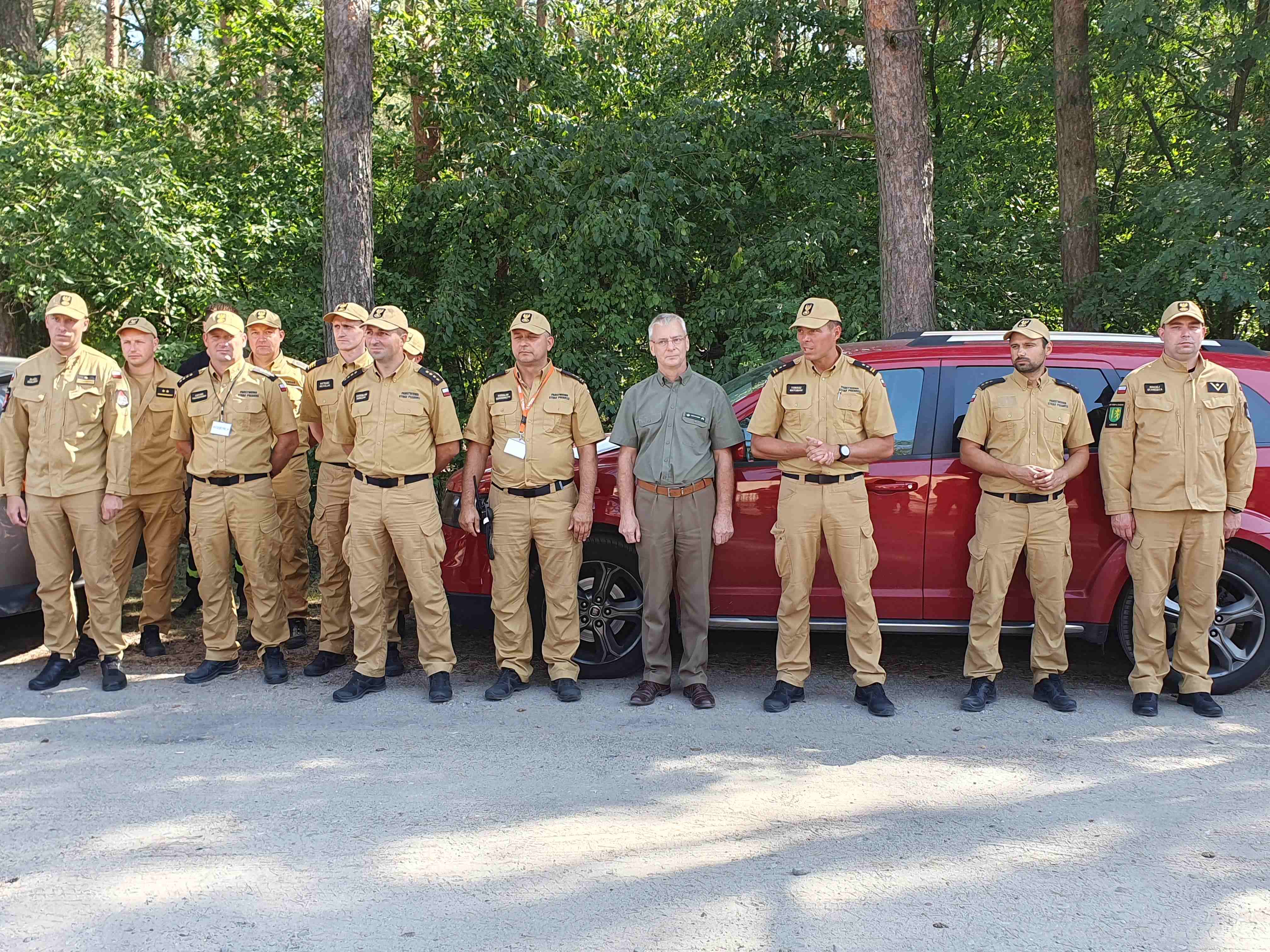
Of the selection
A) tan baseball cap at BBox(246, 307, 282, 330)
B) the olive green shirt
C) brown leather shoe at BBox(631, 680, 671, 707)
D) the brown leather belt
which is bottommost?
brown leather shoe at BBox(631, 680, 671, 707)

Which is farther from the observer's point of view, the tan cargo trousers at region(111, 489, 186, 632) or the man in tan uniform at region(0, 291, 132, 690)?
the tan cargo trousers at region(111, 489, 186, 632)

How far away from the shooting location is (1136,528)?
18.2 ft

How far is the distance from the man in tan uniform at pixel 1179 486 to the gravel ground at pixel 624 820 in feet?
1.01

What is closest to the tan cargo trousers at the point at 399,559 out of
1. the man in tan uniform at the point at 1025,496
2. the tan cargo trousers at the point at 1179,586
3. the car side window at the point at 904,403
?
the car side window at the point at 904,403

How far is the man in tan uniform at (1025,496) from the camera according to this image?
5461mm

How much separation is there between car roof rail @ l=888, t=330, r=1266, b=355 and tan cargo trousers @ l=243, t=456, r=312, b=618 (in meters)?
3.88

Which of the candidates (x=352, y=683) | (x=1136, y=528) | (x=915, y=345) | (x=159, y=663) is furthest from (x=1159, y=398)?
(x=159, y=663)

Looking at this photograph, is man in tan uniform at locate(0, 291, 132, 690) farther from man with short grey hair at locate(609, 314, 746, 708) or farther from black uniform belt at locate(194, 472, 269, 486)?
man with short grey hair at locate(609, 314, 746, 708)

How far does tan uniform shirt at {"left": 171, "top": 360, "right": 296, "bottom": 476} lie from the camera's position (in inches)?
239

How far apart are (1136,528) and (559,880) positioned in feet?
11.5

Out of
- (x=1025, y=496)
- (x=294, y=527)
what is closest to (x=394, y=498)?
(x=294, y=527)


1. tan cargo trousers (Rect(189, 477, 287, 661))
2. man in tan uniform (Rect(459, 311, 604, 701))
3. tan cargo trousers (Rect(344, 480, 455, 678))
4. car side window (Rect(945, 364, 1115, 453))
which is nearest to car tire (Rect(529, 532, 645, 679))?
man in tan uniform (Rect(459, 311, 604, 701))

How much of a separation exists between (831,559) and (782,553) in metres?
0.31

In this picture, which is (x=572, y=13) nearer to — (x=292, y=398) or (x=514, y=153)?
(x=514, y=153)
